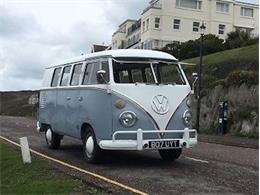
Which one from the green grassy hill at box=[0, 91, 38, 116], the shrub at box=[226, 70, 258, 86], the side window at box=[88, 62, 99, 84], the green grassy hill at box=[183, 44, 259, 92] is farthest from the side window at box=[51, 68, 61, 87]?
the green grassy hill at box=[0, 91, 38, 116]

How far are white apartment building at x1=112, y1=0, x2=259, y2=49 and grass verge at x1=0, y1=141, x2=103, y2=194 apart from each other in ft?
198

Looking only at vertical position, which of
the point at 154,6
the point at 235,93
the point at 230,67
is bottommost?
the point at 235,93

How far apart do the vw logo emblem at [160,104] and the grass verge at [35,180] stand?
2.57m

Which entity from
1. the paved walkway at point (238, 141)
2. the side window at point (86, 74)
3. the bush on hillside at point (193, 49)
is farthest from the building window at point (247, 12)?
the side window at point (86, 74)

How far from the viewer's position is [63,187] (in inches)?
383

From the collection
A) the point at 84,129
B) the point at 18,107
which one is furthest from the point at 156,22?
the point at 84,129

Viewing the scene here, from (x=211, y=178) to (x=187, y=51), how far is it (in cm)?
4466

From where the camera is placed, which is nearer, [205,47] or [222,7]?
[205,47]

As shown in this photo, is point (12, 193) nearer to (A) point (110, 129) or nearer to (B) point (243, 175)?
(A) point (110, 129)

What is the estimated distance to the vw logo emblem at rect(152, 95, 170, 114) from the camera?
41.5 ft

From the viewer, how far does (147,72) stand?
1342cm

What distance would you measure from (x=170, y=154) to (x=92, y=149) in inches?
83.5

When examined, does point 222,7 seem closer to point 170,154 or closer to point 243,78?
point 243,78

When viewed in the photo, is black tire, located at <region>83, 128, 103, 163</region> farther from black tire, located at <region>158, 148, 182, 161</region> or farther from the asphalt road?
black tire, located at <region>158, 148, 182, 161</region>
